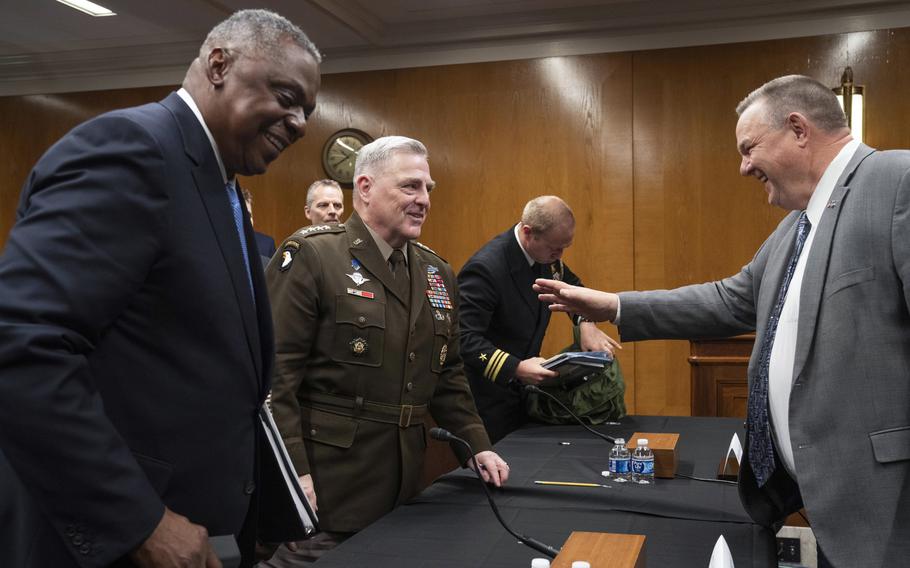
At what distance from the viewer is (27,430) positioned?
998 millimetres

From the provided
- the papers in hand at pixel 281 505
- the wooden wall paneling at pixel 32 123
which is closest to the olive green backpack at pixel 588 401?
the papers in hand at pixel 281 505

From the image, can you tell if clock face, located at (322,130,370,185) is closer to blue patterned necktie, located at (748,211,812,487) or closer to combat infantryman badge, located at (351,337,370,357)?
combat infantryman badge, located at (351,337,370,357)

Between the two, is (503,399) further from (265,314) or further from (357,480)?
(265,314)

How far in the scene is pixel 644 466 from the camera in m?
2.30

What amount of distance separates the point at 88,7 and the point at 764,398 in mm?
5664

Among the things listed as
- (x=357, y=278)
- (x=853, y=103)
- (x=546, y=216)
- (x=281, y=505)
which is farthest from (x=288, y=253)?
(x=853, y=103)

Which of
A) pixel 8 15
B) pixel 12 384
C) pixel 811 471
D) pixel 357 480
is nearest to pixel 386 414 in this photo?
pixel 357 480

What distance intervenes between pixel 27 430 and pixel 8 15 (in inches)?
245

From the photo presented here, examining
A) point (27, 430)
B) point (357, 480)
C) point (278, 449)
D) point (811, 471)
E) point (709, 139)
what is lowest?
point (357, 480)

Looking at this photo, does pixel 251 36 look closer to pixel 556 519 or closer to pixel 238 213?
pixel 238 213

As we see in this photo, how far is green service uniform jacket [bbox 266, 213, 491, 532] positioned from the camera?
2227 mm

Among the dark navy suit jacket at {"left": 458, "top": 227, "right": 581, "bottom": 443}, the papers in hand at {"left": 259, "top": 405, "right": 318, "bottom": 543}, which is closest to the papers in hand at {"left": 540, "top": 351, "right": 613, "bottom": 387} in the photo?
the dark navy suit jacket at {"left": 458, "top": 227, "right": 581, "bottom": 443}

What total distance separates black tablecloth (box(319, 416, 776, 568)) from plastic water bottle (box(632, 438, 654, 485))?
37 mm

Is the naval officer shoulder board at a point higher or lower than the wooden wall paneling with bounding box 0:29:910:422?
lower
